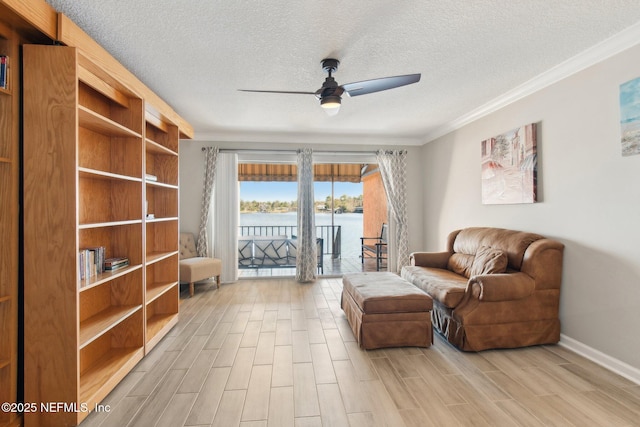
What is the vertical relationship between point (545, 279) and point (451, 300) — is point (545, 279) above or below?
above

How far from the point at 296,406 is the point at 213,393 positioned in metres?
0.60

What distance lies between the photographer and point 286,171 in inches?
253

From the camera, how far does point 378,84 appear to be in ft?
7.77

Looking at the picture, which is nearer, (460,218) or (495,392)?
(495,392)

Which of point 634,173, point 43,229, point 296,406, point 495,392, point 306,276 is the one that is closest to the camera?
point 43,229

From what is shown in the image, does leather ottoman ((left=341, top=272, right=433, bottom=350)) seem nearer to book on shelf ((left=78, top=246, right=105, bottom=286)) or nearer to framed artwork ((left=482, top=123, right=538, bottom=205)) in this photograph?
framed artwork ((left=482, top=123, right=538, bottom=205))

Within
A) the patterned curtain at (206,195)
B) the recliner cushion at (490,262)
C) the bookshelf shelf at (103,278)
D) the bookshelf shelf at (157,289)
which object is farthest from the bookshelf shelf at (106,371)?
the recliner cushion at (490,262)

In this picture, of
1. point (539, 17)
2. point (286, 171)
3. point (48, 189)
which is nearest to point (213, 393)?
point (48, 189)

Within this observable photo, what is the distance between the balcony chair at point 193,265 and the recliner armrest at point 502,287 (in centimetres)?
364

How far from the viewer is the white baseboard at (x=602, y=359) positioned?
7.15 feet

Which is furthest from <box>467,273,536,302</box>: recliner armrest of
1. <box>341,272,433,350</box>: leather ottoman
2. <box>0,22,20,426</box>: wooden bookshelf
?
<box>0,22,20,426</box>: wooden bookshelf

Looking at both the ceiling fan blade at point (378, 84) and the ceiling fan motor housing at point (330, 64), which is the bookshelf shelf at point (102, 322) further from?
the ceiling fan motor housing at point (330, 64)

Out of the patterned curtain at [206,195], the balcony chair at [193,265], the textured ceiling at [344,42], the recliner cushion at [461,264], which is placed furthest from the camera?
the patterned curtain at [206,195]

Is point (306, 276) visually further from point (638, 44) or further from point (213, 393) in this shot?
point (638, 44)
